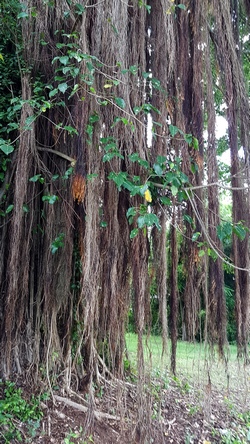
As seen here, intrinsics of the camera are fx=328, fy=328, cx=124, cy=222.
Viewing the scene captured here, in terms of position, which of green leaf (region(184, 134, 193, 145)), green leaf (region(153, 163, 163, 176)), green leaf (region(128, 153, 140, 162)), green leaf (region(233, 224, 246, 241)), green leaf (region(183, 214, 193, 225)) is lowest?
green leaf (region(233, 224, 246, 241))

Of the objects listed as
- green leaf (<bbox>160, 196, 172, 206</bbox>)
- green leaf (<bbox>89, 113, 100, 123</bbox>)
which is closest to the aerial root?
→ green leaf (<bbox>160, 196, 172, 206</bbox>)

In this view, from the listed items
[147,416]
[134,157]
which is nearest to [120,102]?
[134,157]

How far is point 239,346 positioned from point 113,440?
2.90 ft

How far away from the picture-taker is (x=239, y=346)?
1.69 metres

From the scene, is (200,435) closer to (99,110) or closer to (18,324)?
(18,324)

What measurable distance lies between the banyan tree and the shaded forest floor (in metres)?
0.17

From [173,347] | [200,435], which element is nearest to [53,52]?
[173,347]

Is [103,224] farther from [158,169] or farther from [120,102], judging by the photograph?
[120,102]

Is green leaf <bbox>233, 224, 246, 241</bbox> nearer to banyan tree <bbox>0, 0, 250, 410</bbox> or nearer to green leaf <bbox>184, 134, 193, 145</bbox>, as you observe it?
banyan tree <bbox>0, 0, 250, 410</bbox>

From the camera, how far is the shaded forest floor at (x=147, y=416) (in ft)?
5.44

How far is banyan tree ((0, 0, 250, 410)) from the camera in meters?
1.51

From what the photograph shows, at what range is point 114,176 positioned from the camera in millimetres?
1425

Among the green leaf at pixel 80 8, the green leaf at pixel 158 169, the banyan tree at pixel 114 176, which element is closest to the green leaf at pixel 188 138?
the banyan tree at pixel 114 176

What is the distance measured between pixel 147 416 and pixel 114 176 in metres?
1.11
